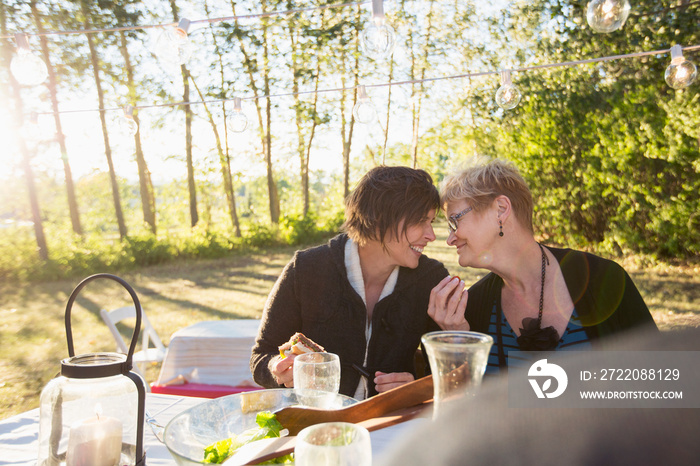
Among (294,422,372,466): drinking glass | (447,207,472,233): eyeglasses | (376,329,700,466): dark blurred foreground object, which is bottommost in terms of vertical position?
(447,207,472,233): eyeglasses

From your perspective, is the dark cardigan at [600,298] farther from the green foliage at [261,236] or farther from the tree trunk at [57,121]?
the green foliage at [261,236]

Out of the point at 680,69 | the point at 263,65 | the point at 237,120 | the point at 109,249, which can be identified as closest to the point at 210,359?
the point at 237,120

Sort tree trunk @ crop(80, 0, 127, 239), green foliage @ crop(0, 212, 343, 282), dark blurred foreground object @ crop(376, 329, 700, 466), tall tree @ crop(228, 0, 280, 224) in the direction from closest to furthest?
1. dark blurred foreground object @ crop(376, 329, 700, 466)
2. green foliage @ crop(0, 212, 343, 282)
3. tree trunk @ crop(80, 0, 127, 239)
4. tall tree @ crop(228, 0, 280, 224)

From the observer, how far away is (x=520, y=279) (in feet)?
7.08

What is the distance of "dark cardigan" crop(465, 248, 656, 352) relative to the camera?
194 centimetres

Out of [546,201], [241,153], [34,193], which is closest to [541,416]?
[546,201]

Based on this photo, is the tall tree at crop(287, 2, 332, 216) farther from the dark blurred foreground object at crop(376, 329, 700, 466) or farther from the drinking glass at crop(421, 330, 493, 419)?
the dark blurred foreground object at crop(376, 329, 700, 466)

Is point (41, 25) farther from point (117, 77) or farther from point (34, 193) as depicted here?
point (34, 193)

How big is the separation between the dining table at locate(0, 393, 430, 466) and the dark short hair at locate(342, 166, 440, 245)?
1.03 meters

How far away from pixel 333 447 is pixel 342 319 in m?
1.56

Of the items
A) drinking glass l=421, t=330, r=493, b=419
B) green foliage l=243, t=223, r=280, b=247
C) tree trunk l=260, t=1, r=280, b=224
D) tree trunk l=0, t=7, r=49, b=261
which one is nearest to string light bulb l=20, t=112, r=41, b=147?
tree trunk l=0, t=7, r=49, b=261

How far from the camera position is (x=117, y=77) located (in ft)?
46.3

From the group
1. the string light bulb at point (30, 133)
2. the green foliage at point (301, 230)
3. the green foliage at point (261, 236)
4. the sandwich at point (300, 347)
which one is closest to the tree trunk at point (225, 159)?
the green foliage at point (261, 236)

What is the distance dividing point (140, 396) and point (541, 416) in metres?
0.78
